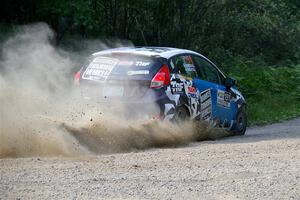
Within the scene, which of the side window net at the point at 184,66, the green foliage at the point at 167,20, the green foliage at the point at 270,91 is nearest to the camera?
the side window net at the point at 184,66

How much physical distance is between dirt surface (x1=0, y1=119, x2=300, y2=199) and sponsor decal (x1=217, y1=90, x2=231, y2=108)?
119 inches

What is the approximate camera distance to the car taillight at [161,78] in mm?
11914

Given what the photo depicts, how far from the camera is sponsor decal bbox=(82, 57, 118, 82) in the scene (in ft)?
39.8

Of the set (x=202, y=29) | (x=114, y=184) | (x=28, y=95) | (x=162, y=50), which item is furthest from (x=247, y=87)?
(x=114, y=184)

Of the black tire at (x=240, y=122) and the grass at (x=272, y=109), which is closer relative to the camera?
the black tire at (x=240, y=122)

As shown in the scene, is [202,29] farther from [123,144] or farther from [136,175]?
[136,175]

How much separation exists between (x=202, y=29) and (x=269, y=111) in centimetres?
447

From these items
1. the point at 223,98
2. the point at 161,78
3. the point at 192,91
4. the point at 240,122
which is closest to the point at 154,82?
the point at 161,78

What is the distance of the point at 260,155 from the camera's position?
32.8 ft

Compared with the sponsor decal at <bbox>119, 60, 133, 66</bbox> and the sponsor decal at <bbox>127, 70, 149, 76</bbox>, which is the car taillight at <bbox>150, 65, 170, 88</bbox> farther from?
the sponsor decal at <bbox>119, 60, 133, 66</bbox>

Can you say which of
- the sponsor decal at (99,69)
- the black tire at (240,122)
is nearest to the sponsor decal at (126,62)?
the sponsor decal at (99,69)

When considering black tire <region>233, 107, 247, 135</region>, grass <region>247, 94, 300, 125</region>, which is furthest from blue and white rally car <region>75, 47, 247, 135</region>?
grass <region>247, 94, 300, 125</region>

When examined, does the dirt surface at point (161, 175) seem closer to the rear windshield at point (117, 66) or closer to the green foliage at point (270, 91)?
the rear windshield at point (117, 66)

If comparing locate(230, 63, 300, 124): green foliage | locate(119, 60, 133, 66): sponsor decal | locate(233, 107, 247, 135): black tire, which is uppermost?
locate(119, 60, 133, 66): sponsor decal
